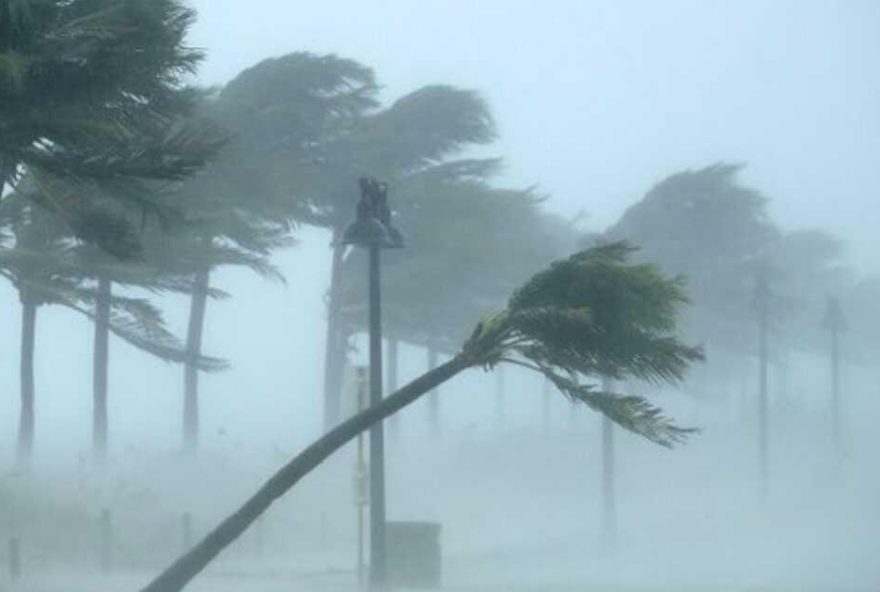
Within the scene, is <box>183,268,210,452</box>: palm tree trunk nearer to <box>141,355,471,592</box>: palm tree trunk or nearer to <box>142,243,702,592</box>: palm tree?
<box>141,355,471,592</box>: palm tree trunk

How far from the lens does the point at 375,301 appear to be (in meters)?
24.1

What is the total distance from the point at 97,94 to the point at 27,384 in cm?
2142

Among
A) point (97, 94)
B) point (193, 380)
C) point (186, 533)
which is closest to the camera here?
point (97, 94)

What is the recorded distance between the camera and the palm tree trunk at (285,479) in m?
15.2

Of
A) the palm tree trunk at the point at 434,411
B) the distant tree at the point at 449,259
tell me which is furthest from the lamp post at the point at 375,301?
the palm tree trunk at the point at 434,411

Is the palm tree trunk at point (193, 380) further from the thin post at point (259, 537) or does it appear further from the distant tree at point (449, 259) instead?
the distant tree at point (449, 259)

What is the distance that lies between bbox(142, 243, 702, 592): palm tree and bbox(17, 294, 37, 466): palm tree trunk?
22.7m

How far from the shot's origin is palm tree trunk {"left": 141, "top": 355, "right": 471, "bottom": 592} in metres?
15.2

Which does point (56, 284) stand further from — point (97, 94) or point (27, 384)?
point (97, 94)

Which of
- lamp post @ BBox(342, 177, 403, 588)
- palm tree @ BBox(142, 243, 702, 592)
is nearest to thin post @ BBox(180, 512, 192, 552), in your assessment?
lamp post @ BBox(342, 177, 403, 588)

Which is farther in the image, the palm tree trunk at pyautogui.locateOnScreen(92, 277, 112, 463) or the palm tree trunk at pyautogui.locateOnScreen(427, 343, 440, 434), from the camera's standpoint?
the palm tree trunk at pyautogui.locateOnScreen(427, 343, 440, 434)

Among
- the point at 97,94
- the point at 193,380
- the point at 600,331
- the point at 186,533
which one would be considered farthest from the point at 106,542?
the point at 600,331

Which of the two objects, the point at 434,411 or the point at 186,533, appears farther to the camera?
the point at 434,411

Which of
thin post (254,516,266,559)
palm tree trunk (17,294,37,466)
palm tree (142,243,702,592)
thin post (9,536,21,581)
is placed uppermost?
palm tree trunk (17,294,37,466)
